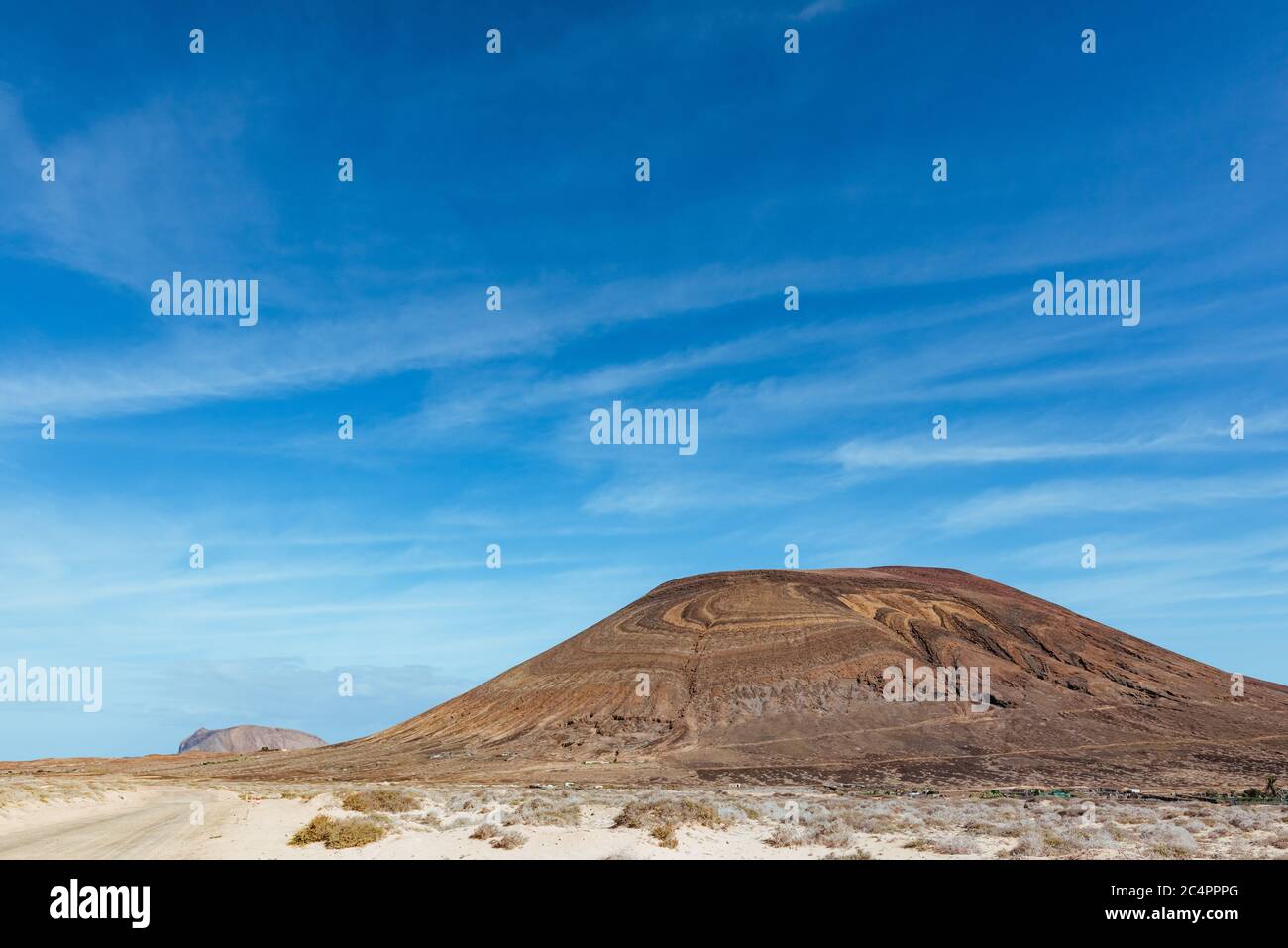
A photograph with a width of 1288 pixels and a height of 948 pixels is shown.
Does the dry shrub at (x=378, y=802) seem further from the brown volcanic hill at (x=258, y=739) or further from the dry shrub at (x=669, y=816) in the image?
the brown volcanic hill at (x=258, y=739)

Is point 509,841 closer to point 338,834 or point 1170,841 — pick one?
point 338,834

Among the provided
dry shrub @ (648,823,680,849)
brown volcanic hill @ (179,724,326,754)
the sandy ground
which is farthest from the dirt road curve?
brown volcanic hill @ (179,724,326,754)

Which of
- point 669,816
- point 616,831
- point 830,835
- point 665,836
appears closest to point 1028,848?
point 830,835

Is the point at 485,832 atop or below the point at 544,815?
atop

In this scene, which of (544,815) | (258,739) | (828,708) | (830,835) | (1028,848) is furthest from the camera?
(258,739)
